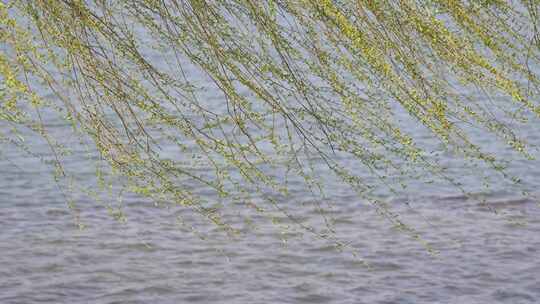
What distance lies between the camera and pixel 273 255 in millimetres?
7734

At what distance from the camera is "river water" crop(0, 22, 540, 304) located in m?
7.04

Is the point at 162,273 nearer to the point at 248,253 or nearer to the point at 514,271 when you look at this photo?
the point at 248,253

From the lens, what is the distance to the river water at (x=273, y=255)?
277 inches

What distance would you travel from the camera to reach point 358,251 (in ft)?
25.4

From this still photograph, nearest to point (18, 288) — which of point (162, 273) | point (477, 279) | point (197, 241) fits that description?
point (162, 273)

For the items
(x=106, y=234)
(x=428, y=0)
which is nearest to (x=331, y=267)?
(x=106, y=234)

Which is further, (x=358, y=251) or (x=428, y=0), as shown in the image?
(x=358, y=251)

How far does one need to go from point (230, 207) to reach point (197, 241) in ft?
2.33

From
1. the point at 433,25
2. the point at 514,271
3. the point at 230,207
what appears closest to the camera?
the point at 433,25

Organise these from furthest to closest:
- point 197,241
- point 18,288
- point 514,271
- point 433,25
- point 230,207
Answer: point 230,207
point 197,241
point 514,271
point 18,288
point 433,25

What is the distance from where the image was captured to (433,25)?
3025mm

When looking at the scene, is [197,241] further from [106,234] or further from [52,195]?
[52,195]

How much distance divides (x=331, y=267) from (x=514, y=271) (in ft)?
4.09

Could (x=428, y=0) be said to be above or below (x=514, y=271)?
above
